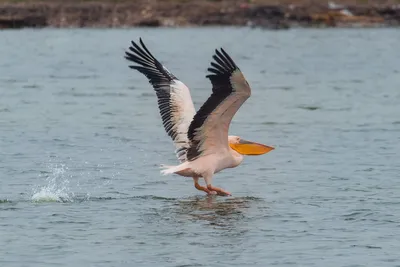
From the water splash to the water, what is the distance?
0.02m

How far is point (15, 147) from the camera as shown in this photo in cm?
1459

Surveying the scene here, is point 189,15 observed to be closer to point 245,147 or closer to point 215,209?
point 245,147

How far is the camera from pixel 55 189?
11.2 metres

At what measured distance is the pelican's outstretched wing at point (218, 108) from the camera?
375 inches

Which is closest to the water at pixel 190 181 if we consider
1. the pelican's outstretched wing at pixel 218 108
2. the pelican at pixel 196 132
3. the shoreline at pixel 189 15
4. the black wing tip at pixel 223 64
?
the pelican at pixel 196 132

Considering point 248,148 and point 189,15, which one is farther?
point 189,15

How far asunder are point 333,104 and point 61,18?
31622 mm

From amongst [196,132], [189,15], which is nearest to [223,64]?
[196,132]

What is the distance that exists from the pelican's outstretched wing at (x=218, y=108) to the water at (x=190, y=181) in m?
0.56

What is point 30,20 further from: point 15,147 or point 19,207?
point 19,207

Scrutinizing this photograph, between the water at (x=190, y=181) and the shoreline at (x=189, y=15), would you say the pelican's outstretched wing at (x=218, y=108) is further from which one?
the shoreline at (x=189, y=15)

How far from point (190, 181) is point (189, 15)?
39461 mm

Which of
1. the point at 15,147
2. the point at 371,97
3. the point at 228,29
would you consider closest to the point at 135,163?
the point at 15,147

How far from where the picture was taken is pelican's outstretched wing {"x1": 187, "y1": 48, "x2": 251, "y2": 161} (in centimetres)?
952
